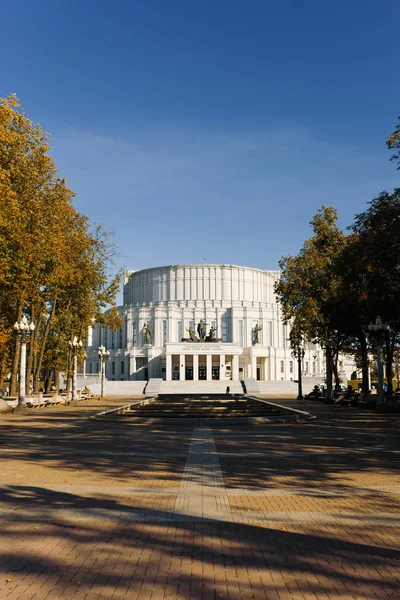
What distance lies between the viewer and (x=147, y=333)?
110m

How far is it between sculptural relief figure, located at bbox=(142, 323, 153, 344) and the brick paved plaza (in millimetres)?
92562

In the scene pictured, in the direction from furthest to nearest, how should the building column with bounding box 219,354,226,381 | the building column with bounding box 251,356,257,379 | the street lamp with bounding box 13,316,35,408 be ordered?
the building column with bounding box 251,356,257,379
the building column with bounding box 219,354,226,381
the street lamp with bounding box 13,316,35,408

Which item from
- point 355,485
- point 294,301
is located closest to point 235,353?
point 294,301

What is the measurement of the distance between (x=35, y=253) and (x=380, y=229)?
Answer: 61.8ft

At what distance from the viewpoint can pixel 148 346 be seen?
109m

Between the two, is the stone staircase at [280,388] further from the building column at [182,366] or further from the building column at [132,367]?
the building column at [132,367]

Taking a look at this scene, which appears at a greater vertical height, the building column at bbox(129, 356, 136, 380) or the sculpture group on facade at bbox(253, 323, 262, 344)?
the sculpture group on facade at bbox(253, 323, 262, 344)

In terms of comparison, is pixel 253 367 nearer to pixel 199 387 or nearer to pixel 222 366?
pixel 222 366

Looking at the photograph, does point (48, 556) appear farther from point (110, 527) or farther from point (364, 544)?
point (364, 544)

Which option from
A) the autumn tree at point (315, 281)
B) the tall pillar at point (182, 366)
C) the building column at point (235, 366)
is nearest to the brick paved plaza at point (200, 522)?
the autumn tree at point (315, 281)

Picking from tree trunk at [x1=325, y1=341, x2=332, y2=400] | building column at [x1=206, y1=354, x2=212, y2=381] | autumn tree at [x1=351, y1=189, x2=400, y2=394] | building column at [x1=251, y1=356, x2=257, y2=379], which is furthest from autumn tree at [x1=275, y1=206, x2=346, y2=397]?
building column at [x1=251, y1=356, x2=257, y2=379]

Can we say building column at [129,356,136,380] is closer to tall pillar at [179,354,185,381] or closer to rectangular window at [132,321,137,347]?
rectangular window at [132,321,137,347]

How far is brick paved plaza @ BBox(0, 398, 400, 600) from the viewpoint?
585 cm

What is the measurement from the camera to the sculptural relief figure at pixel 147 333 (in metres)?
110
